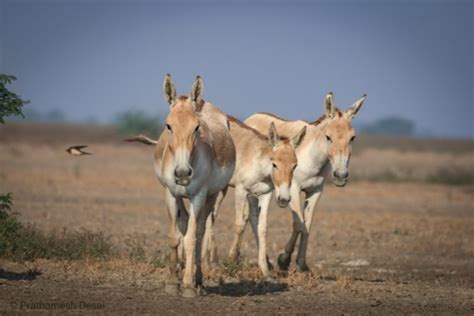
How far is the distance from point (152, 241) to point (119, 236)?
30.0 inches

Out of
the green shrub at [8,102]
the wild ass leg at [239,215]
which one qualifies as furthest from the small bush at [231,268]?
the green shrub at [8,102]

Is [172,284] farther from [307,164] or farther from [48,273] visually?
[307,164]

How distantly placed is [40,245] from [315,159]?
486cm

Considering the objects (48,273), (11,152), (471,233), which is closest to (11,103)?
(48,273)

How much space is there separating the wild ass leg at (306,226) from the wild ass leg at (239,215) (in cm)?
119

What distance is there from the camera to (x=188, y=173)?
31.3 feet

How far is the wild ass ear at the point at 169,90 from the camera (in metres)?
10.2

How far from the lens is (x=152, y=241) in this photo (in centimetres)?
1644

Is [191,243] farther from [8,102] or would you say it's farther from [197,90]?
[8,102]

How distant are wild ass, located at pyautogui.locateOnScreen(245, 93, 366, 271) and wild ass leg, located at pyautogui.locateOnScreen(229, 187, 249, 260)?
97 cm

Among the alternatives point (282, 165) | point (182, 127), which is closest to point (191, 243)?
point (182, 127)

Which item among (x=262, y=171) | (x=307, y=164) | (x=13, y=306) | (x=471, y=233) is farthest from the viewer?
(x=471, y=233)

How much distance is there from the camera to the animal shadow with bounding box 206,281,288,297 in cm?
1114

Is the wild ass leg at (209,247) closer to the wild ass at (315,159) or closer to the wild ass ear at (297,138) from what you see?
the wild ass at (315,159)
